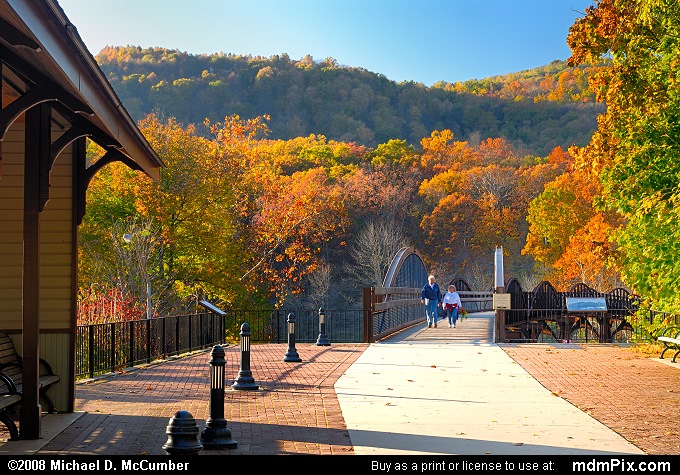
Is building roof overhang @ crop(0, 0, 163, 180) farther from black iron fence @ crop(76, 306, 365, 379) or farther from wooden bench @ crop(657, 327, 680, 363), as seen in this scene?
wooden bench @ crop(657, 327, 680, 363)

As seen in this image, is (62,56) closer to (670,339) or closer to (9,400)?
(9,400)

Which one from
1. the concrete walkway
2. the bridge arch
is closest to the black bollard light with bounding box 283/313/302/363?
the concrete walkway

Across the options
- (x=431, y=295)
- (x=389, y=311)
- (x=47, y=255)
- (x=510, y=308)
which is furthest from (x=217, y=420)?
(x=389, y=311)

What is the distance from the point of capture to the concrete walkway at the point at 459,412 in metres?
9.19

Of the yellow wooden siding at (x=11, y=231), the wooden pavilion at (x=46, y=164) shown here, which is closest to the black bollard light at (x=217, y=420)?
the wooden pavilion at (x=46, y=164)

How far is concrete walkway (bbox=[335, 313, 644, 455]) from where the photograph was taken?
30.1 ft

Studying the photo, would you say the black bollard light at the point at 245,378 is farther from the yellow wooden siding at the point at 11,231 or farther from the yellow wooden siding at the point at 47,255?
the yellow wooden siding at the point at 11,231

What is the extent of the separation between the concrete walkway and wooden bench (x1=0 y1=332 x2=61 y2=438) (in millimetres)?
3515

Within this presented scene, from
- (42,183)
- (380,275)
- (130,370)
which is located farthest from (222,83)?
(42,183)

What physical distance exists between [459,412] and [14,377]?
5389 millimetres

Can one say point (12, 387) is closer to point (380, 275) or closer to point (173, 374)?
point (173, 374)

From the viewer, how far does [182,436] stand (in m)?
7.34

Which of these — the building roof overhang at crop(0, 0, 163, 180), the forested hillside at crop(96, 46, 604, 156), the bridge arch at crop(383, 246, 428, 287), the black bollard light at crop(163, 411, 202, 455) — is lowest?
the black bollard light at crop(163, 411, 202, 455)

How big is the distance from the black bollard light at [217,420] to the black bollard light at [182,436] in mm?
1649
